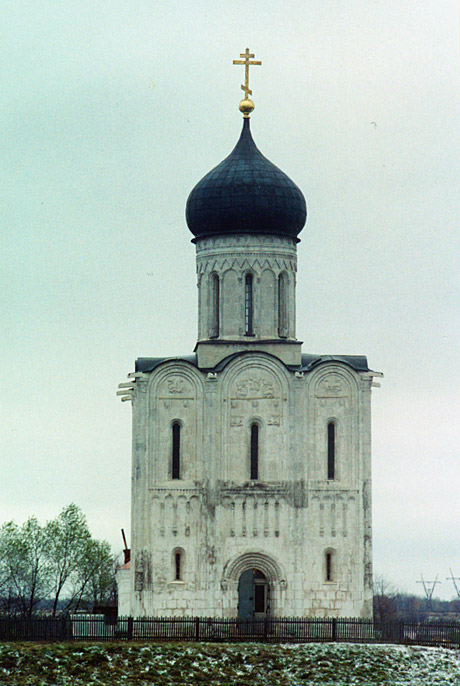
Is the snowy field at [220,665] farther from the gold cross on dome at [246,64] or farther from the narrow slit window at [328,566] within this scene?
the gold cross on dome at [246,64]

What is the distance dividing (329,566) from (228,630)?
12.4ft

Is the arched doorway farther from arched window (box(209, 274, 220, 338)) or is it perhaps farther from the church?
arched window (box(209, 274, 220, 338))

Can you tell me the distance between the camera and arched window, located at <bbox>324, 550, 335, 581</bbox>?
4456cm

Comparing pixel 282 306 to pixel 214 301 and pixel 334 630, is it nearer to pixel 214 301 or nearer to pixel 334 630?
pixel 214 301

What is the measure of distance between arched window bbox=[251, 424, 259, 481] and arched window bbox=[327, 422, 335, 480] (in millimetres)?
1844

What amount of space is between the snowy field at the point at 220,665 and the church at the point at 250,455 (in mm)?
4594

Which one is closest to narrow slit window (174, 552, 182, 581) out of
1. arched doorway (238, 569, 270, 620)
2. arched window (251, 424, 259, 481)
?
arched doorway (238, 569, 270, 620)

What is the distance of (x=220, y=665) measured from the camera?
38.0m

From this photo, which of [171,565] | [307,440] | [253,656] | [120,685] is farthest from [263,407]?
[120,685]

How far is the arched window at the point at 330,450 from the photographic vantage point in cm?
4516

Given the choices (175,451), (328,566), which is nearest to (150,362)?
(175,451)

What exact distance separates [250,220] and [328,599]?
402 inches

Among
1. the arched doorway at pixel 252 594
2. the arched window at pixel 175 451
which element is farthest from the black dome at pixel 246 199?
the arched doorway at pixel 252 594

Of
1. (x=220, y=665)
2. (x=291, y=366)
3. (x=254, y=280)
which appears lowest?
(x=220, y=665)
